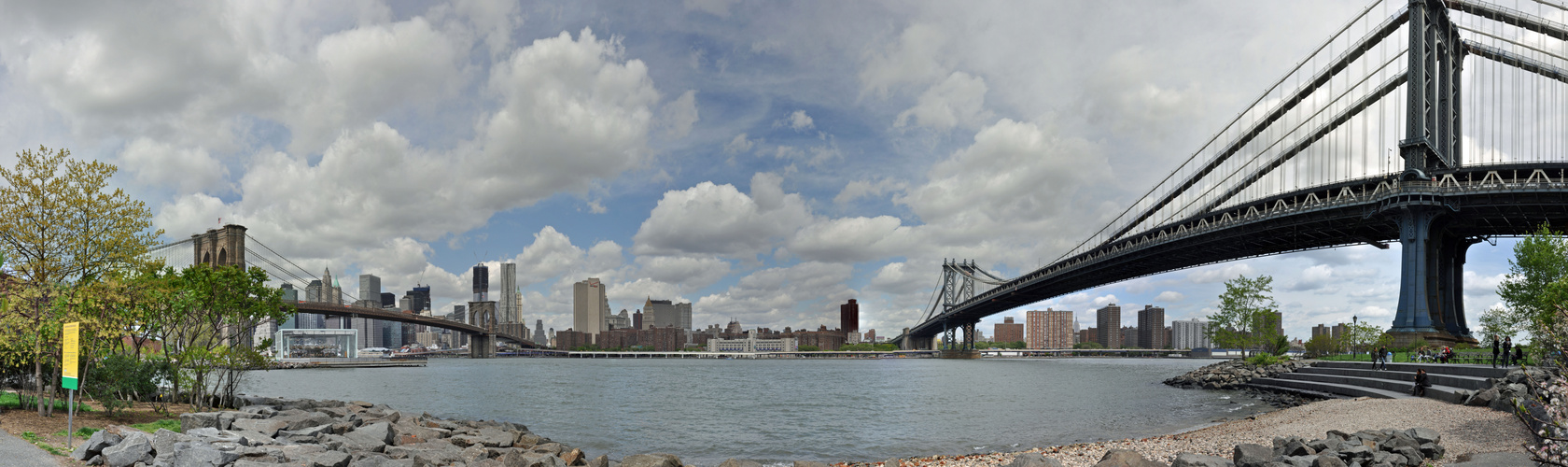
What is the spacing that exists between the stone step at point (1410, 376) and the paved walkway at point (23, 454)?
113ft

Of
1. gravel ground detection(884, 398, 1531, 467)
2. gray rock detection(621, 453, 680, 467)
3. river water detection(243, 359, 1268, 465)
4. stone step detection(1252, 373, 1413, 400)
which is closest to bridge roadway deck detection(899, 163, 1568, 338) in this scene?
stone step detection(1252, 373, 1413, 400)

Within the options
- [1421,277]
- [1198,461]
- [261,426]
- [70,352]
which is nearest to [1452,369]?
[1421,277]

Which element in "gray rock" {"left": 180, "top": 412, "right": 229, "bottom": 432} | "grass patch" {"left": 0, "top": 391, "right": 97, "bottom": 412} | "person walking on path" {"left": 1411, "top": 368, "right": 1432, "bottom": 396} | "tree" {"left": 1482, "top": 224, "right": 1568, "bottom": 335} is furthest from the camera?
"tree" {"left": 1482, "top": 224, "right": 1568, "bottom": 335}

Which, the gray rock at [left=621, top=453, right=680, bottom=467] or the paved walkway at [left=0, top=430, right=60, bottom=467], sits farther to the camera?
the gray rock at [left=621, top=453, right=680, bottom=467]

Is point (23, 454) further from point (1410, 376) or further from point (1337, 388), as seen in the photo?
point (1337, 388)

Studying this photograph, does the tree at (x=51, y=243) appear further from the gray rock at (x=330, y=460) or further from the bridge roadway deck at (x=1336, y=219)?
the bridge roadway deck at (x=1336, y=219)

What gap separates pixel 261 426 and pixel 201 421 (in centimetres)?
128

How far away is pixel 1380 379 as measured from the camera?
30969 mm

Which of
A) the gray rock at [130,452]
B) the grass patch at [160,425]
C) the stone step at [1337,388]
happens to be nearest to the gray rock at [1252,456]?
the stone step at [1337,388]

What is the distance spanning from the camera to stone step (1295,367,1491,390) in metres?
24.1

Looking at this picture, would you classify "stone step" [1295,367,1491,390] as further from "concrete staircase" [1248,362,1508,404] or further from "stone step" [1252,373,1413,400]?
"stone step" [1252,373,1413,400]

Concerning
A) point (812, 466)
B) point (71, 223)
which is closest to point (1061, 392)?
point (812, 466)

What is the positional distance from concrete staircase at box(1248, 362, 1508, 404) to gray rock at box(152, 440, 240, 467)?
30611 mm

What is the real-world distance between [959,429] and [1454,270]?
4129 cm
